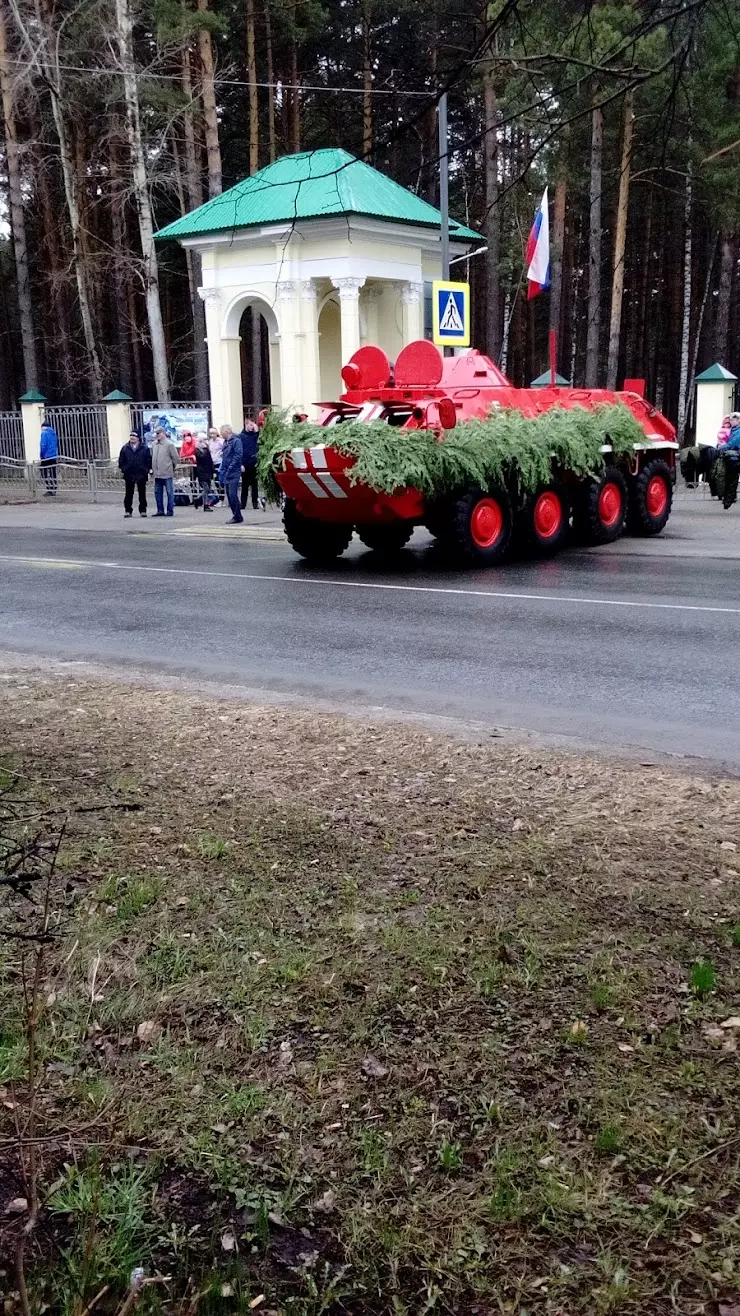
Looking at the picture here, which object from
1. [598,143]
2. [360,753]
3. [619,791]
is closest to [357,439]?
[360,753]

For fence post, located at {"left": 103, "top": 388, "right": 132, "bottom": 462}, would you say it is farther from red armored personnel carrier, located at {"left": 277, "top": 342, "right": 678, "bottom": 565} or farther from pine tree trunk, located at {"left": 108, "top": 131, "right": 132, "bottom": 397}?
red armored personnel carrier, located at {"left": 277, "top": 342, "right": 678, "bottom": 565}

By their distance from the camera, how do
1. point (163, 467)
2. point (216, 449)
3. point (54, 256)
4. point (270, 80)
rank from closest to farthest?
point (163, 467)
point (216, 449)
point (270, 80)
point (54, 256)

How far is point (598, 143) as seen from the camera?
2938 cm

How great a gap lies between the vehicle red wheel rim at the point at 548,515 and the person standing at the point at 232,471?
7520 millimetres

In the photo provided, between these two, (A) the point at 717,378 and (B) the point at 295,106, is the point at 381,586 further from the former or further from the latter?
(B) the point at 295,106

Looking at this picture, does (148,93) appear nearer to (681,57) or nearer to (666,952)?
(681,57)

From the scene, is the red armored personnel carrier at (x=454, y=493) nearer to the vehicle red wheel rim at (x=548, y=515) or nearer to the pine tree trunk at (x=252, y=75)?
the vehicle red wheel rim at (x=548, y=515)

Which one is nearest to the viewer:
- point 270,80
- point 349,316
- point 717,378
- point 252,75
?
point 717,378

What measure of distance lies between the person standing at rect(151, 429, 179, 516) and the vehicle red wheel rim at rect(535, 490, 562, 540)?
32.8 ft

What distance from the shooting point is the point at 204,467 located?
76.6ft

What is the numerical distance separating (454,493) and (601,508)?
2.92 metres

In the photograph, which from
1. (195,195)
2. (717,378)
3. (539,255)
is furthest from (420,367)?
(195,195)

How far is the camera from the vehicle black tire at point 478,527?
517 inches

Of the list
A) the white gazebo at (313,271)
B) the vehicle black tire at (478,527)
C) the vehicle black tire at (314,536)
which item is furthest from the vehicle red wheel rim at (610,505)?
the white gazebo at (313,271)
